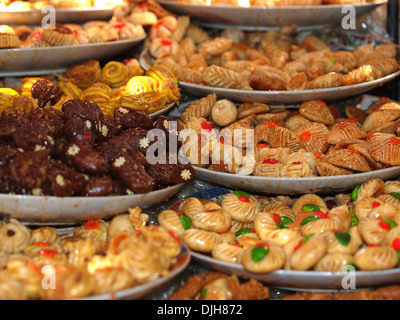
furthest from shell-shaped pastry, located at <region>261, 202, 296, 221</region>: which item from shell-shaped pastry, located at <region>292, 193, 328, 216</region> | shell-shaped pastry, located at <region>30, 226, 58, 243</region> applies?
shell-shaped pastry, located at <region>30, 226, 58, 243</region>

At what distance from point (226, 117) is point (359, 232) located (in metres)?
1.08

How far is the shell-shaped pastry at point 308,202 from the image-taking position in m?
2.30

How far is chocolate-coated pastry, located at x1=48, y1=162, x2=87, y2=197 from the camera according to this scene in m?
1.86

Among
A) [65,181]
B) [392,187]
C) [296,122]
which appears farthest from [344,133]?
[65,181]

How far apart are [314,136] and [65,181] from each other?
1389 millimetres

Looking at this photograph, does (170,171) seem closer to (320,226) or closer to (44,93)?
(320,226)

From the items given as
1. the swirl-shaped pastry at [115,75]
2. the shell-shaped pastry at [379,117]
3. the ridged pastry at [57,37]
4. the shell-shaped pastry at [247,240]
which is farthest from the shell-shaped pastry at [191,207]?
the ridged pastry at [57,37]

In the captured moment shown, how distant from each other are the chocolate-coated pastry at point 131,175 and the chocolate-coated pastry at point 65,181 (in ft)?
0.48

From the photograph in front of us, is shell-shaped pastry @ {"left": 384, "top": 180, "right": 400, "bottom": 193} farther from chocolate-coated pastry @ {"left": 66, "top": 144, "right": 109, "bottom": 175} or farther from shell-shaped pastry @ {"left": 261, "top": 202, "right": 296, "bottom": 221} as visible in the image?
chocolate-coated pastry @ {"left": 66, "top": 144, "right": 109, "bottom": 175}

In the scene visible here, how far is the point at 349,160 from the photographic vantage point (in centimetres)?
231

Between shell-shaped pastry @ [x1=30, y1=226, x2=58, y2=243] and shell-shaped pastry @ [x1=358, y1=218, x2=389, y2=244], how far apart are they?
49.6 inches

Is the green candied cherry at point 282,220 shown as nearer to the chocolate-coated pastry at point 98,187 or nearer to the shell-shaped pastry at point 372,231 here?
the shell-shaped pastry at point 372,231
